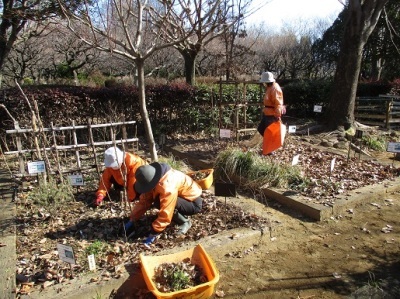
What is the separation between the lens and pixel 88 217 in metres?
4.02

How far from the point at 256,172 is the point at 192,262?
2.39 m

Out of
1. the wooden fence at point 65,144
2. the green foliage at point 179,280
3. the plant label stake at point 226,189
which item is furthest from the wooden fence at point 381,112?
the green foliage at point 179,280

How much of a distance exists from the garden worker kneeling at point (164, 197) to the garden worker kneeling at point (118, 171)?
376 millimetres

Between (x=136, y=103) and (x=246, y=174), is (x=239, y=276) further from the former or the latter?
(x=136, y=103)

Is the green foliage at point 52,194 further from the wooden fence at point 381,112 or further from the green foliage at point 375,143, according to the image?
the wooden fence at point 381,112

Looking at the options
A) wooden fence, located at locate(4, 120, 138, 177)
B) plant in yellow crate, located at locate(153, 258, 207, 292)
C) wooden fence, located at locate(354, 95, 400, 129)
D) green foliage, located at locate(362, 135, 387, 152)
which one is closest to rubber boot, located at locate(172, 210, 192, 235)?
plant in yellow crate, located at locate(153, 258, 207, 292)

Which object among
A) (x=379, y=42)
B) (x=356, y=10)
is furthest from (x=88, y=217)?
(x=379, y=42)

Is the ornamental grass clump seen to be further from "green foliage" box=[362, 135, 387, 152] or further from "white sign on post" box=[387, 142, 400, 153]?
"green foliage" box=[362, 135, 387, 152]

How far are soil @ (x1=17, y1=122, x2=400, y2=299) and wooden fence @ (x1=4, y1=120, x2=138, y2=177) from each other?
2.82 ft

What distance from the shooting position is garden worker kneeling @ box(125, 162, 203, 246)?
10.8 ft

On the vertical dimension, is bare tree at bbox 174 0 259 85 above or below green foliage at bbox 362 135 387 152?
above

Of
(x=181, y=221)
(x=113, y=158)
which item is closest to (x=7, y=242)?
(x=113, y=158)

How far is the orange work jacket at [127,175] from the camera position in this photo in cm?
405

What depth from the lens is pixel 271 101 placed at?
615cm
